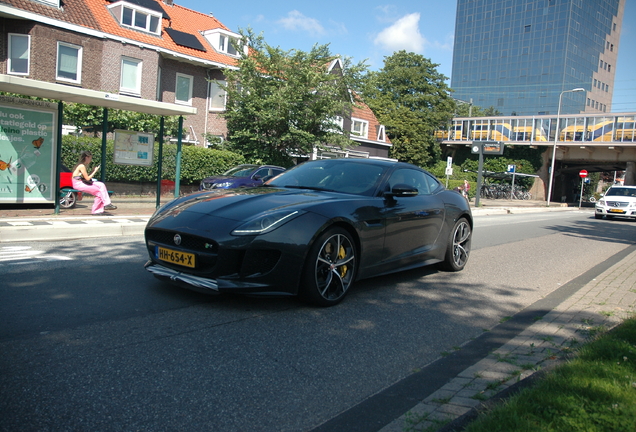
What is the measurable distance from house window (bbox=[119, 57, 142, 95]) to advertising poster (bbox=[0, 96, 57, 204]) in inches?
628

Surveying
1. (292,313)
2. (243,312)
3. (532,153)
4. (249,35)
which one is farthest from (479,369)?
(532,153)

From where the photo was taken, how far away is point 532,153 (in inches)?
2090

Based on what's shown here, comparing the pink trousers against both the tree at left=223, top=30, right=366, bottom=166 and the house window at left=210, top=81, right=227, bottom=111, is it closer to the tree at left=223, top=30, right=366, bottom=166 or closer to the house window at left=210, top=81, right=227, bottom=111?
the tree at left=223, top=30, right=366, bottom=166

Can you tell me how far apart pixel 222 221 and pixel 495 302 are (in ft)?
10.7

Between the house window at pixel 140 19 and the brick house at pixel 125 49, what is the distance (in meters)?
0.05

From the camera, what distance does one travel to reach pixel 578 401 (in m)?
2.83

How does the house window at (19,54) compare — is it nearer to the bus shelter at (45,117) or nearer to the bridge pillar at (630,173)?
the bus shelter at (45,117)

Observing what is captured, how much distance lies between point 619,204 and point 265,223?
24.8 metres

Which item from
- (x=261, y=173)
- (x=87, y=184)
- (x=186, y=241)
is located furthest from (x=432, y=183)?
(x=261, y=173)

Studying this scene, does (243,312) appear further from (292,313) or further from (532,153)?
(532,153)

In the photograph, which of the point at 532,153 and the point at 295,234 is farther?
the point at 532,153

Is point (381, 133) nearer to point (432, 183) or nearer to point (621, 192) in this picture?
point (621, 192)

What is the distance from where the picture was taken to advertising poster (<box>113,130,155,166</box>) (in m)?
12.7

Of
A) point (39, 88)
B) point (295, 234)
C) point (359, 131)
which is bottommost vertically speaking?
point (295, 234)
